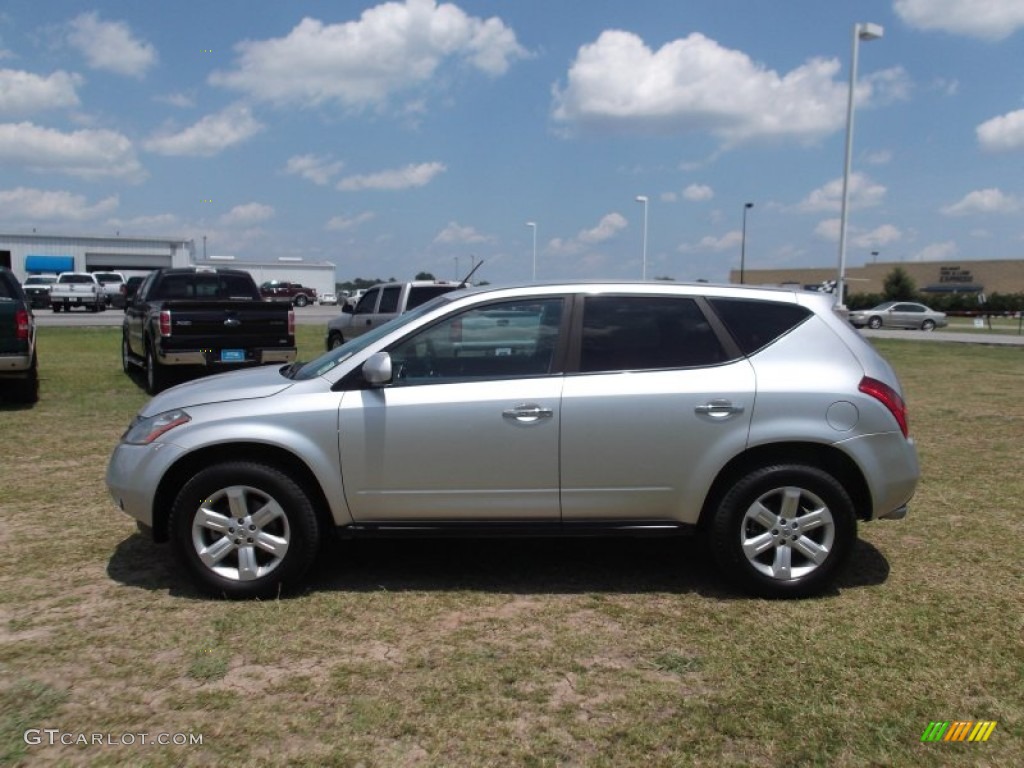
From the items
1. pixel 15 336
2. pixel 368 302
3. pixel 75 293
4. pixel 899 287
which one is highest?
pixel 899 287

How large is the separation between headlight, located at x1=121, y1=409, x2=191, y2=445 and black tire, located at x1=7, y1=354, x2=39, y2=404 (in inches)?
288

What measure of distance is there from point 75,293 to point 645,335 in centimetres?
3972

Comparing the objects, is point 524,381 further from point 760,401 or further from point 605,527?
point 760,401

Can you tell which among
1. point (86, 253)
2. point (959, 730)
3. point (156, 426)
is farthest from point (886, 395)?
point (86, 253)

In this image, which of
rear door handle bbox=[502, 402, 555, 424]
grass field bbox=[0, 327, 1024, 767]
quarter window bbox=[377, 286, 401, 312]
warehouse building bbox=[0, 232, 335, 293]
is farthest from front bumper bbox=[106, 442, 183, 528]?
warehouse building bbox=[0, 232, 335, 293]

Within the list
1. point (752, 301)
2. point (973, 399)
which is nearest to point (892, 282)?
point (973, 399)

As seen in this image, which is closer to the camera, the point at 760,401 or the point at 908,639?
the point at 908,639

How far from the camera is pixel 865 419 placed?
4.38 metres

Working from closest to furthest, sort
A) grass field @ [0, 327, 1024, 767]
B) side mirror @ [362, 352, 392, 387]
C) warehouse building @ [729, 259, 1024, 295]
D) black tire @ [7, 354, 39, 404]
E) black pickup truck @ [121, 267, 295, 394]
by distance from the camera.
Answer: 1. grass field @ [0, 327, 1024, 767]
2. side mirror @ [362, 352, 392, 387]
3. black tire @ [7, 354, 39, 404]
4. black pickup truck @ [121, 267, 295, 394]
5. warehouse building @ [729, 259, 1024, 295]

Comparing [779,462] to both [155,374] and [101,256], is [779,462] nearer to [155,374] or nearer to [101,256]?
[155,374]

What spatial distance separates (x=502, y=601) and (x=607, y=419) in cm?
Answer: 113

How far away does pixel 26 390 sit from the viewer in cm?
1102

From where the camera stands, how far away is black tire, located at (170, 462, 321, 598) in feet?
14.0

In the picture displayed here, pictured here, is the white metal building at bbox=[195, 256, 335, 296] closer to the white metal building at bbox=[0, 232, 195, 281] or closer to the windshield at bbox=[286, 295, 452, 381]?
the white metal building at bbox=[0, 232, 195, 281]
